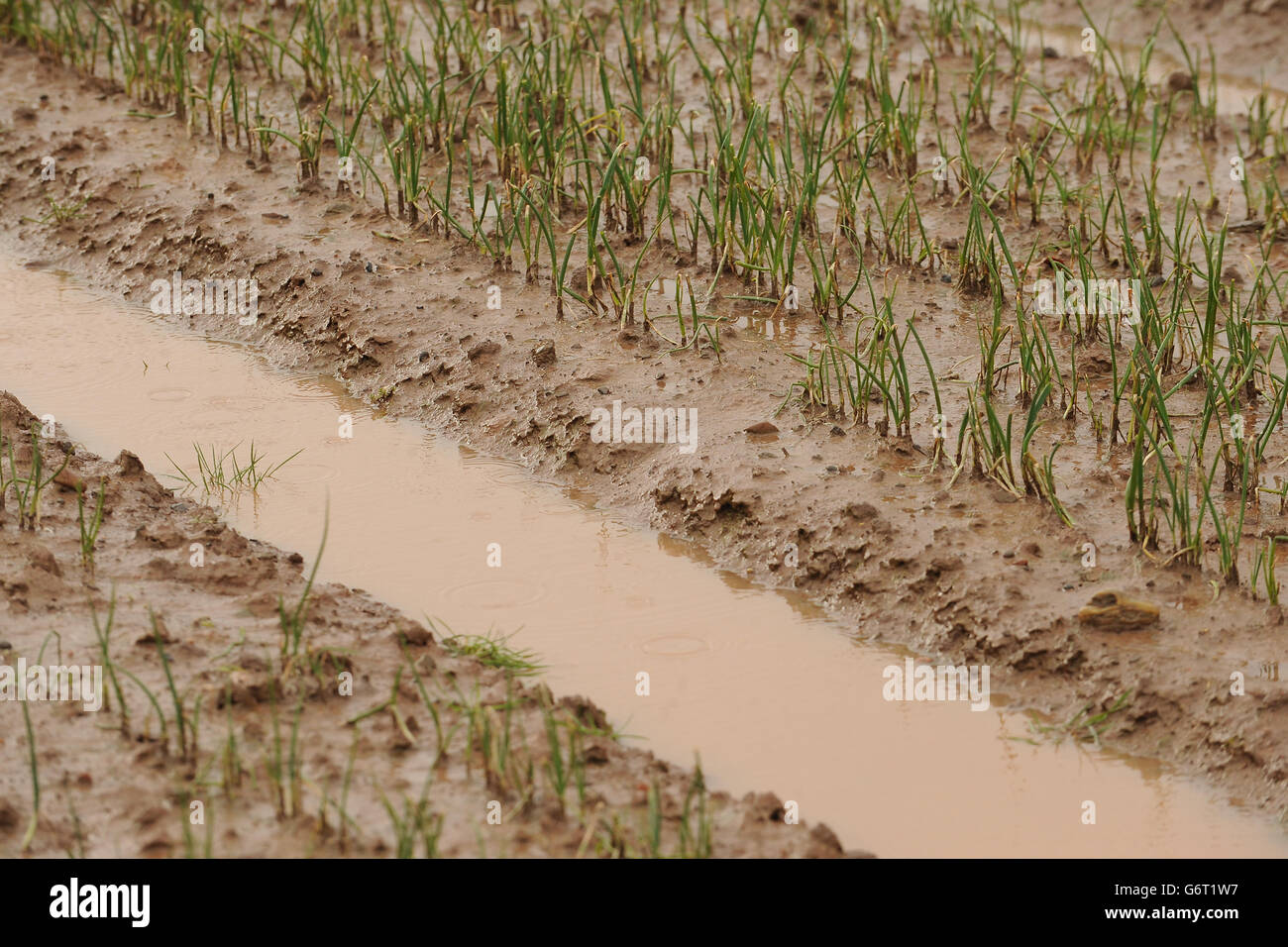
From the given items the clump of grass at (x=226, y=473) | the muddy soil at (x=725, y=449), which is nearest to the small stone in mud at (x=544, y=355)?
the muddy soil at (x=725, y=449)

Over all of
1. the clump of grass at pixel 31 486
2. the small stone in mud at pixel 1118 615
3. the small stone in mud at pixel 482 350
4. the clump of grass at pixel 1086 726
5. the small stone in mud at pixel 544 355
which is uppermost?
the small stone in mud at pixel 482 350

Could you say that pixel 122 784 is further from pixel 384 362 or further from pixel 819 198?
pixel 819 198

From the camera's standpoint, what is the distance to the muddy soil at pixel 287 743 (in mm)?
2652

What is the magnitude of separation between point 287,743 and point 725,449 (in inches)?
62.6

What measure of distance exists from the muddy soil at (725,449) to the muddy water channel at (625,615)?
0.10 m

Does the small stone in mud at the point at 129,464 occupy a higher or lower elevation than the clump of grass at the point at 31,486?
higher

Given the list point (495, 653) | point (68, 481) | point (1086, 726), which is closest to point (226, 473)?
point (68, 481)

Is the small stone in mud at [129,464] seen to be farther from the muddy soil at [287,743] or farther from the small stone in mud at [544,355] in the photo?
the small stone in mud at [544,355]

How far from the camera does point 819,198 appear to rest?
5.51 meters

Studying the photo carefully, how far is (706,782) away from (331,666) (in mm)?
786

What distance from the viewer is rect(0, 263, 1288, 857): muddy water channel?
9.82 feet

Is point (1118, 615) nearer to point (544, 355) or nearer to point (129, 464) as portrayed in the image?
point (544, 355)

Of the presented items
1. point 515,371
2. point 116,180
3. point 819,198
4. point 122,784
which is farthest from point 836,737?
point 116,180

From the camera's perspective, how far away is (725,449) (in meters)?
4.09
